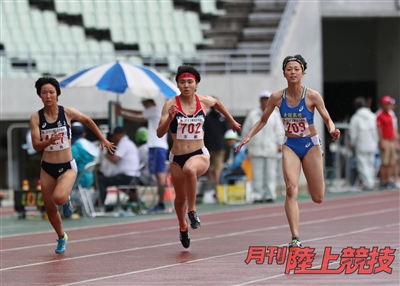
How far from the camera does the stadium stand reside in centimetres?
2978

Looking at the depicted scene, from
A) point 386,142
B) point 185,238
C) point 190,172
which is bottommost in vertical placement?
point 386,142

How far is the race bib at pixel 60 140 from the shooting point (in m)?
11.4

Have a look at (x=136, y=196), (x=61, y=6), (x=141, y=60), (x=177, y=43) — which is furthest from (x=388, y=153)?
(x=61, y=6)

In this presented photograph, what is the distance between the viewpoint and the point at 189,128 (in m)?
11.3

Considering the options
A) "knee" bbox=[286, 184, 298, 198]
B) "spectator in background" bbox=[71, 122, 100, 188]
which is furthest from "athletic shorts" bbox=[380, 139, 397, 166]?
"knee" bbox=[286, 184, 298, 198]

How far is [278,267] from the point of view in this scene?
30.6ft

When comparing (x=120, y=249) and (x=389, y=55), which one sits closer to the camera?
(x=120, y=249)

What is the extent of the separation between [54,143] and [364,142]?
14.3 m

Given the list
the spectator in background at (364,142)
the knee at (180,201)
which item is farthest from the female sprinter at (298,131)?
the spectator in background at (364,142)

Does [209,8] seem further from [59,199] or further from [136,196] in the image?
[59,199]

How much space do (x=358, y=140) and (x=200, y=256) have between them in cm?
1479

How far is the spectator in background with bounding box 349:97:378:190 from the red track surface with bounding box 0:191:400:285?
256 inches

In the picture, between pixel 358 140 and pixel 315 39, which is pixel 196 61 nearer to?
pixel 315 39

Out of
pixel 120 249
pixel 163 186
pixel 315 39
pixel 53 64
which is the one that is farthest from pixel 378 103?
pixel 120 249
